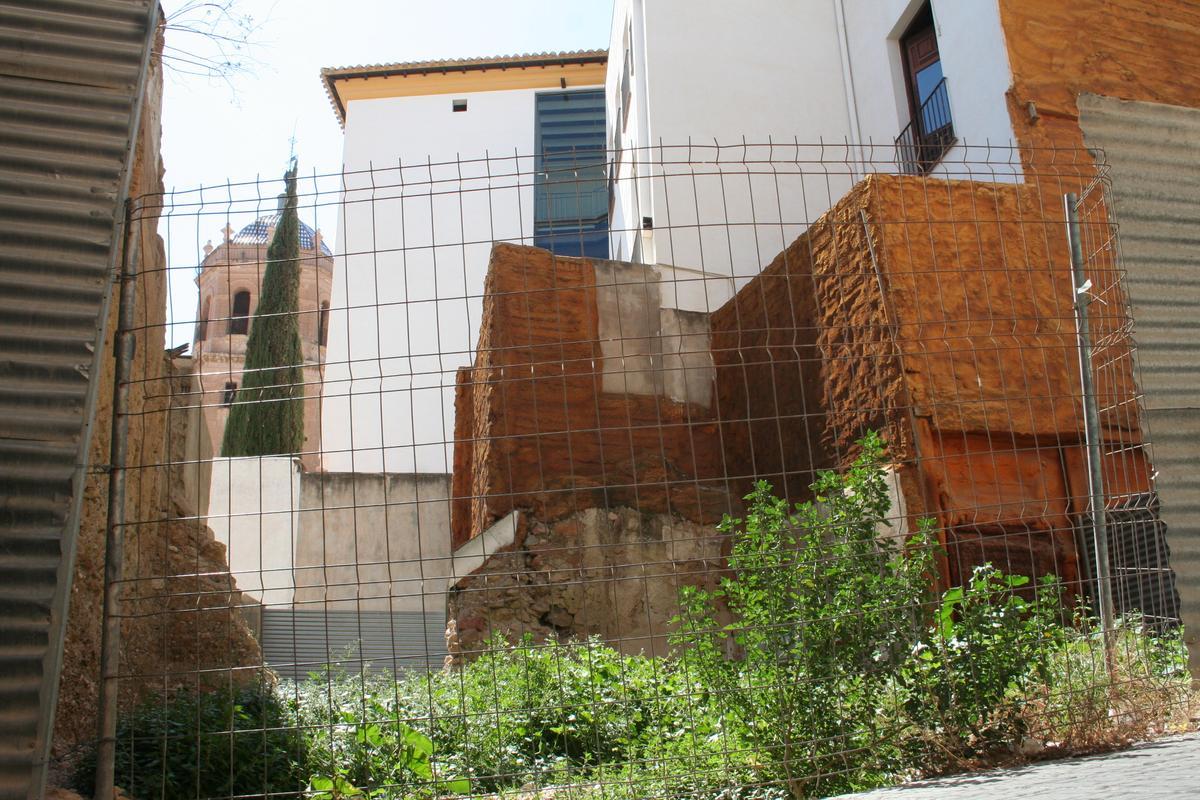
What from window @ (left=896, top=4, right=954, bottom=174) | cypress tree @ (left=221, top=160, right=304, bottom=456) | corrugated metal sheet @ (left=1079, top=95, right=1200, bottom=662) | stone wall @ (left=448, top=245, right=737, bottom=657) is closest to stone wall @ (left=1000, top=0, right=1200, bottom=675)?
corrugated metal sheet @ (left=1079, top=95, right=1200, bottom=662)

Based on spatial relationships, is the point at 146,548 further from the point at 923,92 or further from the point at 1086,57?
the point at 923,92

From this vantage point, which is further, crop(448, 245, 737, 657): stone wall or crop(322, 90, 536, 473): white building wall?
crop(322, 90, 536, 473): white building wall

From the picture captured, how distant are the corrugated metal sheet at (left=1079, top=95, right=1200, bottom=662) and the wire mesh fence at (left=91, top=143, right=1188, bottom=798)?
14 cm

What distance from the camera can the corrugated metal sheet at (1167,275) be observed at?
4734 mm

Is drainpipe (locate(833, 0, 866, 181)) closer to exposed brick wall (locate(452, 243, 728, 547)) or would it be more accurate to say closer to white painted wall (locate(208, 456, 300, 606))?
exposed brick wall (locate(452, 243, 728, 547))

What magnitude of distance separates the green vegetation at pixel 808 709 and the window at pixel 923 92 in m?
7.49

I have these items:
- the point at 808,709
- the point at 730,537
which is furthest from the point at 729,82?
the point at 808,709

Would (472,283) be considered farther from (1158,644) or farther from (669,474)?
(1158,644)

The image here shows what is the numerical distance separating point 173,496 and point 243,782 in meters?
2.60

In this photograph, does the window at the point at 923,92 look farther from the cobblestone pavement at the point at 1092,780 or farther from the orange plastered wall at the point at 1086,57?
the cobblestone pavement at the point at 1092,780

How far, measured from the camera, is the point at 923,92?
1181cm

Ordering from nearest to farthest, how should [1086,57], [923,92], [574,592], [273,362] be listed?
[574,592] < [1086,57] < [923,92] < [273,362]

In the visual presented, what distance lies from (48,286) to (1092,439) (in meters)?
4.47

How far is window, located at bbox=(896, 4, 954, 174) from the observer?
1105 centimetres
